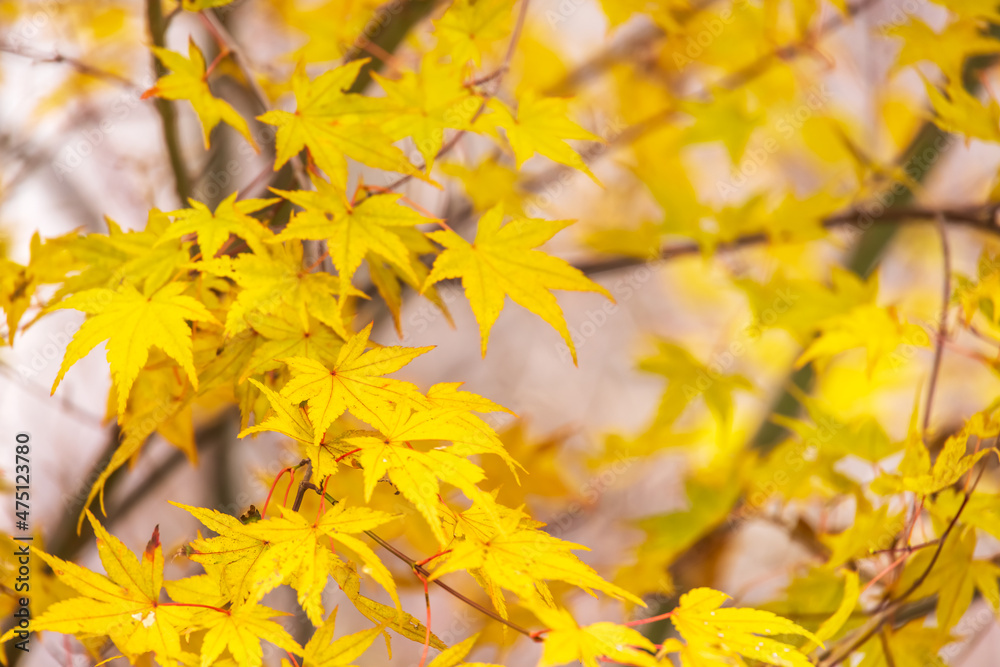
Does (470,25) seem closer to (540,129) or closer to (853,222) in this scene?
(540,129)

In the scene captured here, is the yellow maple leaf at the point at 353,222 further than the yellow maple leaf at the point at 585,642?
Yes

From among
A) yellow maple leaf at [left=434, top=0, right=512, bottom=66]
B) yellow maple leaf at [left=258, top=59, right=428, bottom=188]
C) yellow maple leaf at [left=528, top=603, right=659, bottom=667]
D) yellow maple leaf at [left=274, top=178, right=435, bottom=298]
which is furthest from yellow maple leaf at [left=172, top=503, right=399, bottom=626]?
yellow maple leaf at [left=434, top=0, right=512, bottom=66]

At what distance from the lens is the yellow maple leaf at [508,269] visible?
0.73 m

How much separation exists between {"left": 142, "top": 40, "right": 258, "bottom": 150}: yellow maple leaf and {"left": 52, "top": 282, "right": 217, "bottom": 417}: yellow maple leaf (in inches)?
9.3

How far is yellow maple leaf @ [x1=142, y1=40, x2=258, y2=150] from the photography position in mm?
795

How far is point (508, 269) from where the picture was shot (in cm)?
76

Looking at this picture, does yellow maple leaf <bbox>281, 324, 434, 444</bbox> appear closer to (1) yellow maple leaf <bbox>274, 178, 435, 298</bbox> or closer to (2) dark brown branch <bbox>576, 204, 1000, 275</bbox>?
(1) yellow maple leaf <bbox>274, 178, 435, 298</bbox>

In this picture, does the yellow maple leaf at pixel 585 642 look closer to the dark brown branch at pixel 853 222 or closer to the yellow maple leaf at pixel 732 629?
the yellow maple leaf at pixel 732 629

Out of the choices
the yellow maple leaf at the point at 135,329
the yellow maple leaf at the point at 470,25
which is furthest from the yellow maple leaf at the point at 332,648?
the yellow maple leaf at the point at 470,25

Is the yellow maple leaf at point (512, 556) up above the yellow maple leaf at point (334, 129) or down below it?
below

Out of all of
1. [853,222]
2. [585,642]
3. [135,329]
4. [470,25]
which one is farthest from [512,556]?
[853,222]

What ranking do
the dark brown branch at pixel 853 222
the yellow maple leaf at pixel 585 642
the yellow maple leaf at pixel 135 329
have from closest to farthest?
the yellow maple leaf at pixel 585 642 < the yellow maple leaf at pixel 135 329 < the dark brown branch at pixel 853 222

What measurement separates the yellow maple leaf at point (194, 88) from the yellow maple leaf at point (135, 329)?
9.3 inches

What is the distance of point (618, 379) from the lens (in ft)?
13.7
